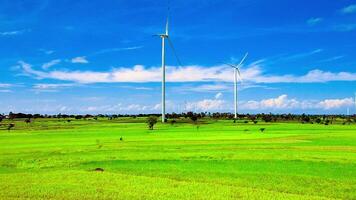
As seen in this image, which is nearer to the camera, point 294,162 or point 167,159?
point 294,162

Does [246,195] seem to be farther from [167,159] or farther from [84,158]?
[84,158]

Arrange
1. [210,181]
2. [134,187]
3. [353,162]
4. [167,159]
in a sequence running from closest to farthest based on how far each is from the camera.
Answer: [134,187] → [210,181] → [353,162] → [167,159]

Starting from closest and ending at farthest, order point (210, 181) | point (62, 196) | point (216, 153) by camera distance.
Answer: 1. point (62, 196)
2. point (210, 181)
3. point (216, 153)

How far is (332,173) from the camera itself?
36.2 m

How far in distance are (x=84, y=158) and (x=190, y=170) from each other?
14.6 m

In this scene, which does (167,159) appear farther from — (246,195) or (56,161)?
(246,195)

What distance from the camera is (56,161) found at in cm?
4475

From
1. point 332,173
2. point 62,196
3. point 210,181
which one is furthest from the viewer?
point 332,173

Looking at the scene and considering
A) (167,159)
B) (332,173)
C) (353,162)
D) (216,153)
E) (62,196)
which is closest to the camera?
(62,196)

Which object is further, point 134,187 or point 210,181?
point 210,181

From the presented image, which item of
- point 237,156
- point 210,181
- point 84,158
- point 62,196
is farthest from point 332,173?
point 84,158

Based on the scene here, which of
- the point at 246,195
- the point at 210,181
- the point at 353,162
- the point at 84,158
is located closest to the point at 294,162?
the point at 353,162

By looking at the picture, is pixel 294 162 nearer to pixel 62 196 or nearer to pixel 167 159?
pixel 167 159

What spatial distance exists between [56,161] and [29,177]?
1121cm
